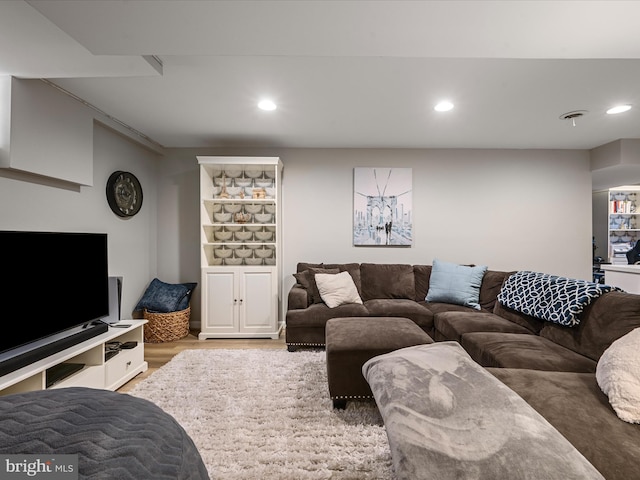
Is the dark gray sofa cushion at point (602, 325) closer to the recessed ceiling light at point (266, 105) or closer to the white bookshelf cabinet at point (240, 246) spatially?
the white bookshelf cabinet at point (240, 246)

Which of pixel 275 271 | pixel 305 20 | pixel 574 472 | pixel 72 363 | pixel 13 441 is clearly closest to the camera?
pixel 13 441

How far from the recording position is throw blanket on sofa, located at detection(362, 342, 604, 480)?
91cm

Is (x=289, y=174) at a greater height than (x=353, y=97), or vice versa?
(x=353, y=97)

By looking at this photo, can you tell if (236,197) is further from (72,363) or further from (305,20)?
(305,20)

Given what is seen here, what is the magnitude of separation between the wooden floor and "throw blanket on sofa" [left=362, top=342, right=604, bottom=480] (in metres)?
2.26

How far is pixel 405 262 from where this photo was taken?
418 cm

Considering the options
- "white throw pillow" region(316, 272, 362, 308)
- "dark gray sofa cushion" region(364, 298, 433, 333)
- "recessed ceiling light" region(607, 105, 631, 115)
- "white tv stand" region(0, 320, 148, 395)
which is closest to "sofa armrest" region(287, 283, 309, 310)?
"white throw pillow" region(316, 272, 362, 308)

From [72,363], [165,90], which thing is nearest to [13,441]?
[72,363]

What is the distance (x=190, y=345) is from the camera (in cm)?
347

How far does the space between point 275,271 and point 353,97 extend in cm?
213

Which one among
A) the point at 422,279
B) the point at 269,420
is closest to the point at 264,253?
the point at 422,279

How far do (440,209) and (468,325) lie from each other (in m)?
1.95

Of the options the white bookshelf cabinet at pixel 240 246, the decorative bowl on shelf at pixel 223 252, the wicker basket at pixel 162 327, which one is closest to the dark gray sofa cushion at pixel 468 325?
the white bookshelf cabinet at pixel 240 246

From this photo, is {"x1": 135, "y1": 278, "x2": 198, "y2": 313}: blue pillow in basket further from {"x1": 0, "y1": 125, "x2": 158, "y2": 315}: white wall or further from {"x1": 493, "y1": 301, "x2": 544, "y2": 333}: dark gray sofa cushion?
{"x1": 493, "y1": 301, "x2": 544, "y2": 333}: dark gray sofa cushion
